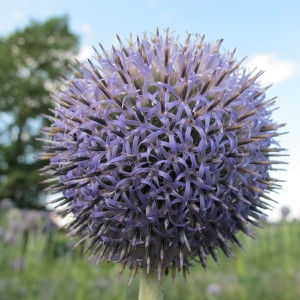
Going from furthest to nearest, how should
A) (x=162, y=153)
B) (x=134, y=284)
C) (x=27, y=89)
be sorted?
(x=27, y=89) → (x=134, y=284) → (x=162, y=153)

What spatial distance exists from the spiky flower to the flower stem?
0.15 feet

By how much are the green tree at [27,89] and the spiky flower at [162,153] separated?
23.5 meters

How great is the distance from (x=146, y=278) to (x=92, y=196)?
37 cm

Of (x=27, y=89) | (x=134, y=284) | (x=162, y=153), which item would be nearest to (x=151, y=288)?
(x=162, y=153)

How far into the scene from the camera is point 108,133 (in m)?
1.77

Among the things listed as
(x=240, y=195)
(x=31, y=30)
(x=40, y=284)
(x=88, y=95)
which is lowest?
(x=40, y=284)

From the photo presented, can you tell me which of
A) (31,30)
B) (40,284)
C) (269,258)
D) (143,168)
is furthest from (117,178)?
(31,30)

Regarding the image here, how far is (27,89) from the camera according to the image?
88.7 ft

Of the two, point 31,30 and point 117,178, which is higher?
point 31,30

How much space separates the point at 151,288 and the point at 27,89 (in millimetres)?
26518

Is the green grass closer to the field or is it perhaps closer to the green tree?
the field

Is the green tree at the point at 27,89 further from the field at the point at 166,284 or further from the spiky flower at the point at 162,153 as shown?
the spiky flower at the point at 162,153

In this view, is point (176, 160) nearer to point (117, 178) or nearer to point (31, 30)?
point (117, 178)

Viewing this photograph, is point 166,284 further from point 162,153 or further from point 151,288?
point 162,153
